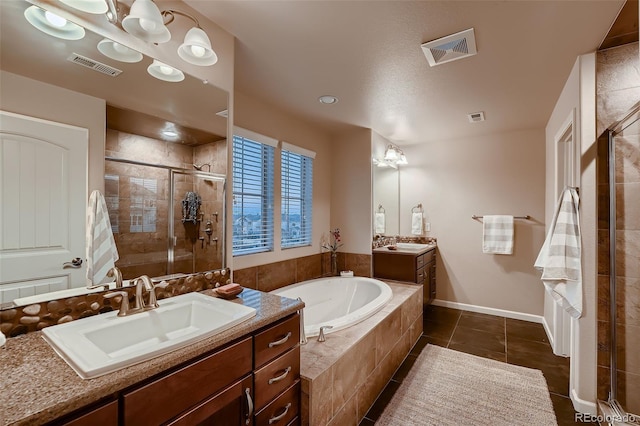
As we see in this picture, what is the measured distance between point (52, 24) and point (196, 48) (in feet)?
1.78

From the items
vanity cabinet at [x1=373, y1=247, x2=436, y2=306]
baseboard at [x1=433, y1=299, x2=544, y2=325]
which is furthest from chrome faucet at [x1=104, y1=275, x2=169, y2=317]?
baseboard at [x1=433, y1=299, x2=544, y2=325]

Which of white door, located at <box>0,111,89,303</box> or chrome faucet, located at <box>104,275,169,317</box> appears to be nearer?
white door, located at <box>0,111,89,303</box>

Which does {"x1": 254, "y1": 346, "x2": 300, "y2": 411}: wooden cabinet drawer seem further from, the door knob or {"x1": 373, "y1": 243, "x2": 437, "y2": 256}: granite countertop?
{"x1": 373, "y1": 243, "x2": 437, "y2": 256}: granite countertop

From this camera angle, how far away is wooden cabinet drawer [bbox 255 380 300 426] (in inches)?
49.4

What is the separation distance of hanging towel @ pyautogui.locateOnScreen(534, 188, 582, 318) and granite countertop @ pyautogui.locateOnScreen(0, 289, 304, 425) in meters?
2.24

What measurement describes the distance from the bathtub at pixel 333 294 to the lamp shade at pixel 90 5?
2420mm

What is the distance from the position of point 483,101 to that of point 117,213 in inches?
123

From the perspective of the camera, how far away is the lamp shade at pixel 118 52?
4.22 feet

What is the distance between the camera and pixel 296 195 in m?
3.48

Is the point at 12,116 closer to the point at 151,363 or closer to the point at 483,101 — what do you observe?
the point at 151,363

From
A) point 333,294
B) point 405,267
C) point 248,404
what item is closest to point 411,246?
point 405,267

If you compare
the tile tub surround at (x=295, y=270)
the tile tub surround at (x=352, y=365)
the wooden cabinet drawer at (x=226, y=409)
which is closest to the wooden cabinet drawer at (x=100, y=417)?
the wooden cabinet drawer at (x=226, y=409)

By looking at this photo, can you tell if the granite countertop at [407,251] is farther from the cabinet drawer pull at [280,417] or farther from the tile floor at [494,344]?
the cabinet drawer pull at [280,417]

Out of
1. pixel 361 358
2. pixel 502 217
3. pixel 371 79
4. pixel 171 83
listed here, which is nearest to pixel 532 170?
pixel 502 217
